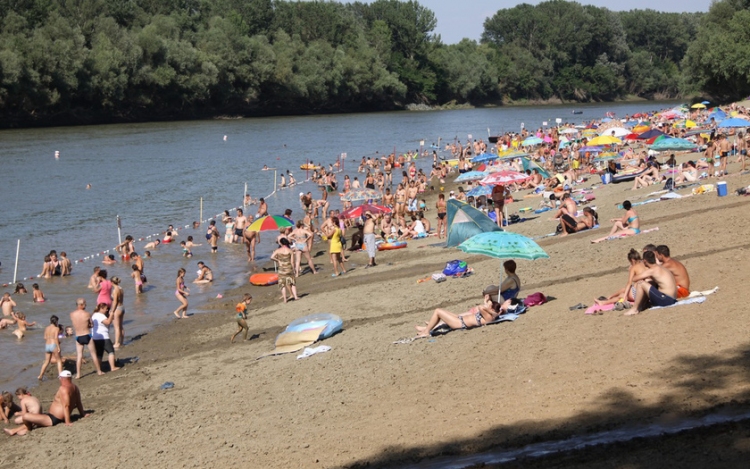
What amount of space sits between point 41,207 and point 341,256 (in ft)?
65.4

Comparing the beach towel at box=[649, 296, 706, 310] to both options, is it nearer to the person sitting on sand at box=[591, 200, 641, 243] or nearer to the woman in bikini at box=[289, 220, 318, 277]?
the person sitting on sand at box=[591, 200, 641, 243]

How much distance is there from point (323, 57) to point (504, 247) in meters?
90.3

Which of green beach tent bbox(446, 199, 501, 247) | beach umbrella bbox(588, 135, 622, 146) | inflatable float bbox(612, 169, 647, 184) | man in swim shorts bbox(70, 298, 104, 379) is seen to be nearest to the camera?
man in swim shorts bbox(70, 298, 104, 379)

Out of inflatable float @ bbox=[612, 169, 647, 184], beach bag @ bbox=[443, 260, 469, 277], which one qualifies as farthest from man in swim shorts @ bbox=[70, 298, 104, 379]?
inflatable float @ bbox=[612, 169, 647, 184]

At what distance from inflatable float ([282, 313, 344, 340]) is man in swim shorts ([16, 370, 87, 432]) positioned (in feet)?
11.4

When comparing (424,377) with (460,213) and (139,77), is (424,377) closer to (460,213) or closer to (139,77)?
(460,213)

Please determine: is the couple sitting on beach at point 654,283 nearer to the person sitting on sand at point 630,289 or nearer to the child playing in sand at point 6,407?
the person sitting on sand at point 630,289

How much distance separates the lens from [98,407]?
11.7 meters

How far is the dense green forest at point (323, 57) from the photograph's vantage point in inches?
2736

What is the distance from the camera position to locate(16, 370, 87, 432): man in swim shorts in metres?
11.0

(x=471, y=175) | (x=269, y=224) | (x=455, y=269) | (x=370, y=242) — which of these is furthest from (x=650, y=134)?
(x=455, y=269)

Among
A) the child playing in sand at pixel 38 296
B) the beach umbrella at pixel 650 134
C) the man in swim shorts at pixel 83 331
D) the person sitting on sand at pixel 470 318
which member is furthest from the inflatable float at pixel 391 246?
the beach umbrella at pixel 650 134

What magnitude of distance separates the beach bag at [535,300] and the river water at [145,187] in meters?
7.77

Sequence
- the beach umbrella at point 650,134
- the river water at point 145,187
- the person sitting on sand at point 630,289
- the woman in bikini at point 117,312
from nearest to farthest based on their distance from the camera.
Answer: the person sitting on sand at point 630,289 < the woman in bikini at point 117,312 < the river water at point 145,187 < the beach umbrella at point 650,134
